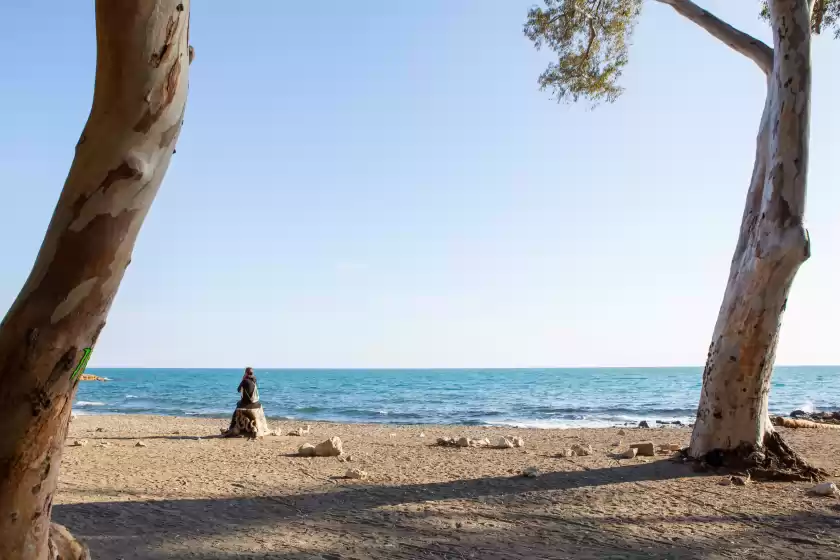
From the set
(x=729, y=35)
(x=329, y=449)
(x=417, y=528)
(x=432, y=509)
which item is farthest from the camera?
(x=329, y=449)

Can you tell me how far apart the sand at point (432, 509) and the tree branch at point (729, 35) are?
535 centimetres

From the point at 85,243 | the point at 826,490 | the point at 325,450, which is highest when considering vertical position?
the point at 85,243

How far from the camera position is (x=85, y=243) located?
2650 millimetres

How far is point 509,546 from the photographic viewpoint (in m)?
4.90

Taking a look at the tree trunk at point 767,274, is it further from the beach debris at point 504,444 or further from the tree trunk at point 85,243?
the tree trunk at point 85,243

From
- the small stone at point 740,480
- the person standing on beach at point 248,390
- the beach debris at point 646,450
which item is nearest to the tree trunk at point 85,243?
the small stone at point 740,480

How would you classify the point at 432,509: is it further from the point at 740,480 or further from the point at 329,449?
the point at 329,449

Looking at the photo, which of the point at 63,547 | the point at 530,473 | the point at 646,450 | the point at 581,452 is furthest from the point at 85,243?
the point at 646,450

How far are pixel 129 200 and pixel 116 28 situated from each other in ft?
2.18

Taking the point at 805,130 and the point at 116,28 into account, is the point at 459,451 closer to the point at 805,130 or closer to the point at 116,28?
the point at 805,130

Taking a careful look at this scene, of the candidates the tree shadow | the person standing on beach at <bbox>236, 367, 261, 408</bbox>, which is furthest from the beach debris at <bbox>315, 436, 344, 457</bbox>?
the person standing on beach at <bbox>236, 367, 261, 408</bbox>

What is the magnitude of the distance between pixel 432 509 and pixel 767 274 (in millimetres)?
4608

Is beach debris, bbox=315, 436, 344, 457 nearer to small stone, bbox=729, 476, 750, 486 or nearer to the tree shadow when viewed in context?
the tree shadow

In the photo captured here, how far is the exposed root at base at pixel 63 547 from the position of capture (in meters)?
3.04
